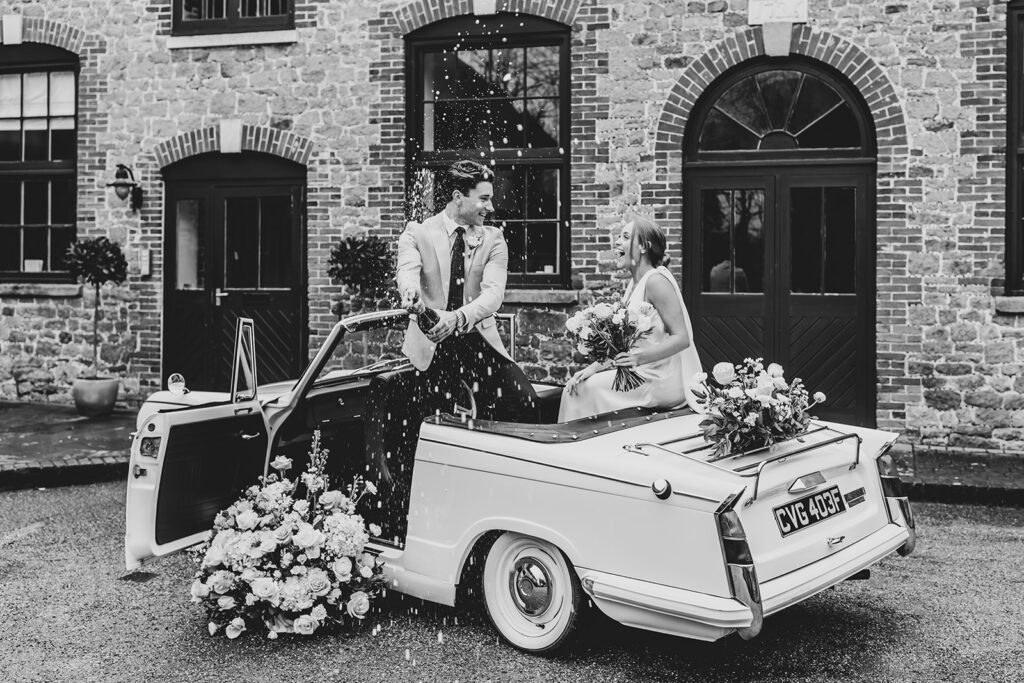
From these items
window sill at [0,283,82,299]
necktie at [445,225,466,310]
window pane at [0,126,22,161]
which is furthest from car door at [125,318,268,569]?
window pane at [0,126,22,161]

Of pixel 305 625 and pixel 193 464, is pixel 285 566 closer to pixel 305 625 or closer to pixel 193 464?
pixel 305 625

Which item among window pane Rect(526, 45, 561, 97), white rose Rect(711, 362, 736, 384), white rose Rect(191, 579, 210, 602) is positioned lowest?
white rose Rect(191, 579, 210, 602)

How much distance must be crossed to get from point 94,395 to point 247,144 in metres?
3.31

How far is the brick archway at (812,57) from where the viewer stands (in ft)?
32.2

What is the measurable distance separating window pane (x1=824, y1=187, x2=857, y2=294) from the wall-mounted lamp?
25.5ft

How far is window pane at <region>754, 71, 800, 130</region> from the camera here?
1023 centimetres

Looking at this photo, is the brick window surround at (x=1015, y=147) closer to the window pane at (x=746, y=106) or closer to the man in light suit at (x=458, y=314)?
the window pane at (x=746, y=106)

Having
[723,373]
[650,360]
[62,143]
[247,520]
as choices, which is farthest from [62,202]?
[723,373]

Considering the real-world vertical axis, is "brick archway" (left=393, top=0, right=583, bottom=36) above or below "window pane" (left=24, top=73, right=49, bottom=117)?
above

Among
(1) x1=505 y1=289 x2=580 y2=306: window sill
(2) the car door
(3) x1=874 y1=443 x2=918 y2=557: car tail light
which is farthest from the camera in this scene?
(1) x1=505 y1=289 x2=580 y2=306: window sill

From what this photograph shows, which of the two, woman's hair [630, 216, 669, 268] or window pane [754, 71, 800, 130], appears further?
window pane [754, 71, 800, 130]

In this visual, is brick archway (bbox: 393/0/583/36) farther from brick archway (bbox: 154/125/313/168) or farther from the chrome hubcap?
the chrome hubcap

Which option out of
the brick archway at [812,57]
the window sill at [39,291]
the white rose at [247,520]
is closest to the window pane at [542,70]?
the brick archway at [812,57]

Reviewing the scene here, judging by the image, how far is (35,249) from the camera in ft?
41.3
